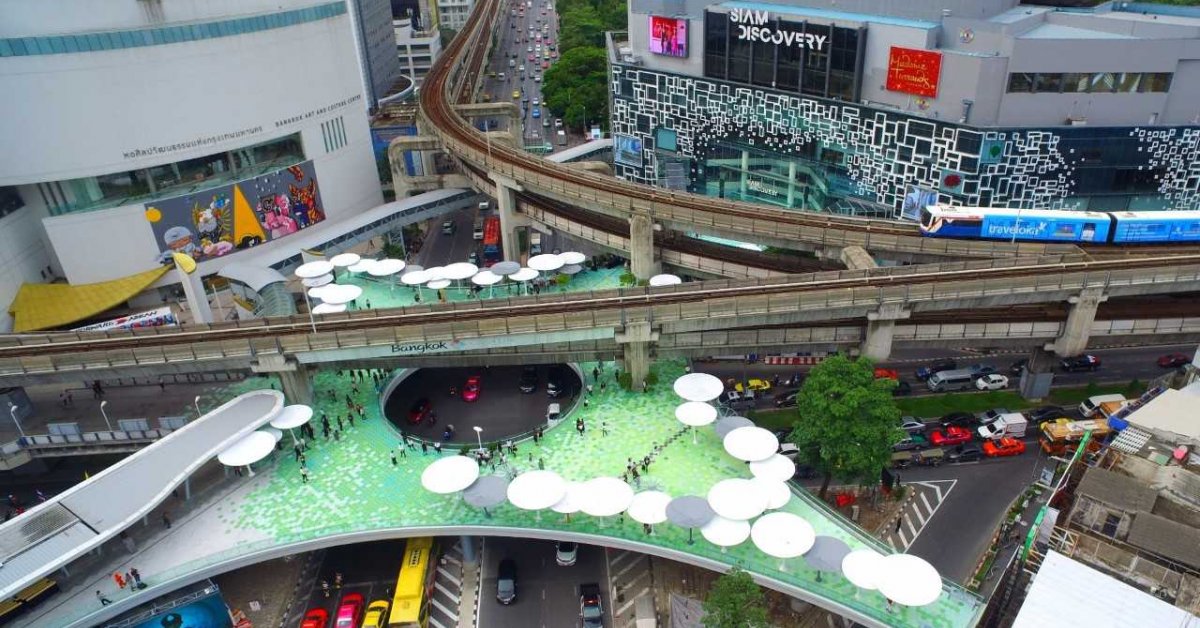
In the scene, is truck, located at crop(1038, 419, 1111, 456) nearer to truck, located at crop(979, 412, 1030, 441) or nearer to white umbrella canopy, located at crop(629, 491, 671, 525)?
truck, located at crop(979, 412, 1030, 441)

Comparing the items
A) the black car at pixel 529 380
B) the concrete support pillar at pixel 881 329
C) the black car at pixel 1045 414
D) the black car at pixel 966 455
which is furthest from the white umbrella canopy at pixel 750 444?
the black car at pixel 1045 414

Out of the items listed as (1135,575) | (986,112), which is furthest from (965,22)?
(1135,575)

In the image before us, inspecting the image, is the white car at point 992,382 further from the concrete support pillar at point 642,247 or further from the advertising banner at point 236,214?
the advertising banner at point 236,214

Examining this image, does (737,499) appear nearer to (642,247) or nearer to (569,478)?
(569,478)

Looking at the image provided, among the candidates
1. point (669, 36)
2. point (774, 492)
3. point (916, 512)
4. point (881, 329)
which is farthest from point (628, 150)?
point (774, 492)

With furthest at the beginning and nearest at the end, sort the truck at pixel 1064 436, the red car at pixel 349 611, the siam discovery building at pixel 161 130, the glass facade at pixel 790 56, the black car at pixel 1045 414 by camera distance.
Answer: the glass facade at pixel 790 56
the siam discovery building at pixel 161 130
the black car at pixel 1045 414
the truck at pixel 1064 436
the red car at pixel 349 611

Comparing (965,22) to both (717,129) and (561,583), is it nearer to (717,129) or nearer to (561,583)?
(717,129)

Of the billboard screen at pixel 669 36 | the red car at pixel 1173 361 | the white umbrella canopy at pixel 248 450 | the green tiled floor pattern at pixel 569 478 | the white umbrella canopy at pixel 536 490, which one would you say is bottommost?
the red car at pixel 1173 361
